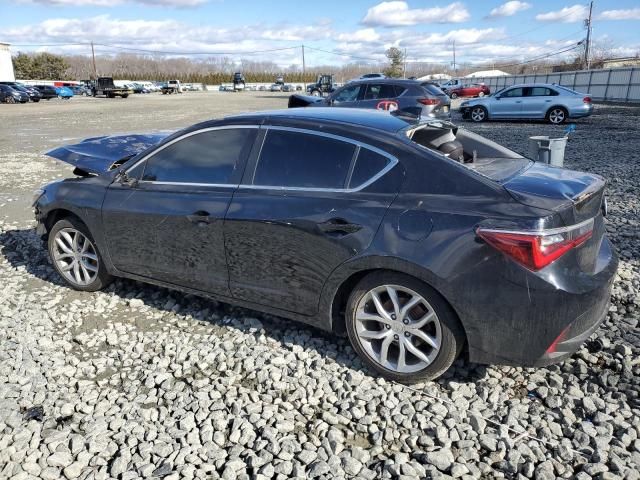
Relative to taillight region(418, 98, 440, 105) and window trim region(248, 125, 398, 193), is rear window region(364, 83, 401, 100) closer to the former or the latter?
taillight region(418, 98, 440, 105)

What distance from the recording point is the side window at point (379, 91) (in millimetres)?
14305

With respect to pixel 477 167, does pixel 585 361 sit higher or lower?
lower

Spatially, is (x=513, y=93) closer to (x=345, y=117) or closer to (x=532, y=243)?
(x=345, y=117)

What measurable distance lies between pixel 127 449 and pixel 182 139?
2.26m

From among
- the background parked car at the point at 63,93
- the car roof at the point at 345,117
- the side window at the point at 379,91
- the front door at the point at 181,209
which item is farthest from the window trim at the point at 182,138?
the background parked car at the point at 63,93

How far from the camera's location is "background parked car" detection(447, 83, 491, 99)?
41.1 metres

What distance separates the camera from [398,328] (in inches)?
122

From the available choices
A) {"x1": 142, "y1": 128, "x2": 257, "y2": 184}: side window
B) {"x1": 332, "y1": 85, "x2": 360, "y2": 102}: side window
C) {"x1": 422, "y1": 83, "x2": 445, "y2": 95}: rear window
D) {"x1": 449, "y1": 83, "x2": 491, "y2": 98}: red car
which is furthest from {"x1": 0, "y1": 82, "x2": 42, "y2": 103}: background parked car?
{"x1": 142, "y1": 128, "x2": 257, "y2": 184}: side window

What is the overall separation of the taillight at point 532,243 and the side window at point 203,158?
5.95 ft

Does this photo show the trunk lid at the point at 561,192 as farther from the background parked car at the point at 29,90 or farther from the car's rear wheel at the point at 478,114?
the background parked car at the point at 29,90

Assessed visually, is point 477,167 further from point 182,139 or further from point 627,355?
point 182,139

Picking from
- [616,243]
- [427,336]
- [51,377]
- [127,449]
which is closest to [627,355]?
[427,336]

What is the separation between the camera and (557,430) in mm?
2775

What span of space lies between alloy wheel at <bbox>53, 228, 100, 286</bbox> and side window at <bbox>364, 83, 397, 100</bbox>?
1099cm
